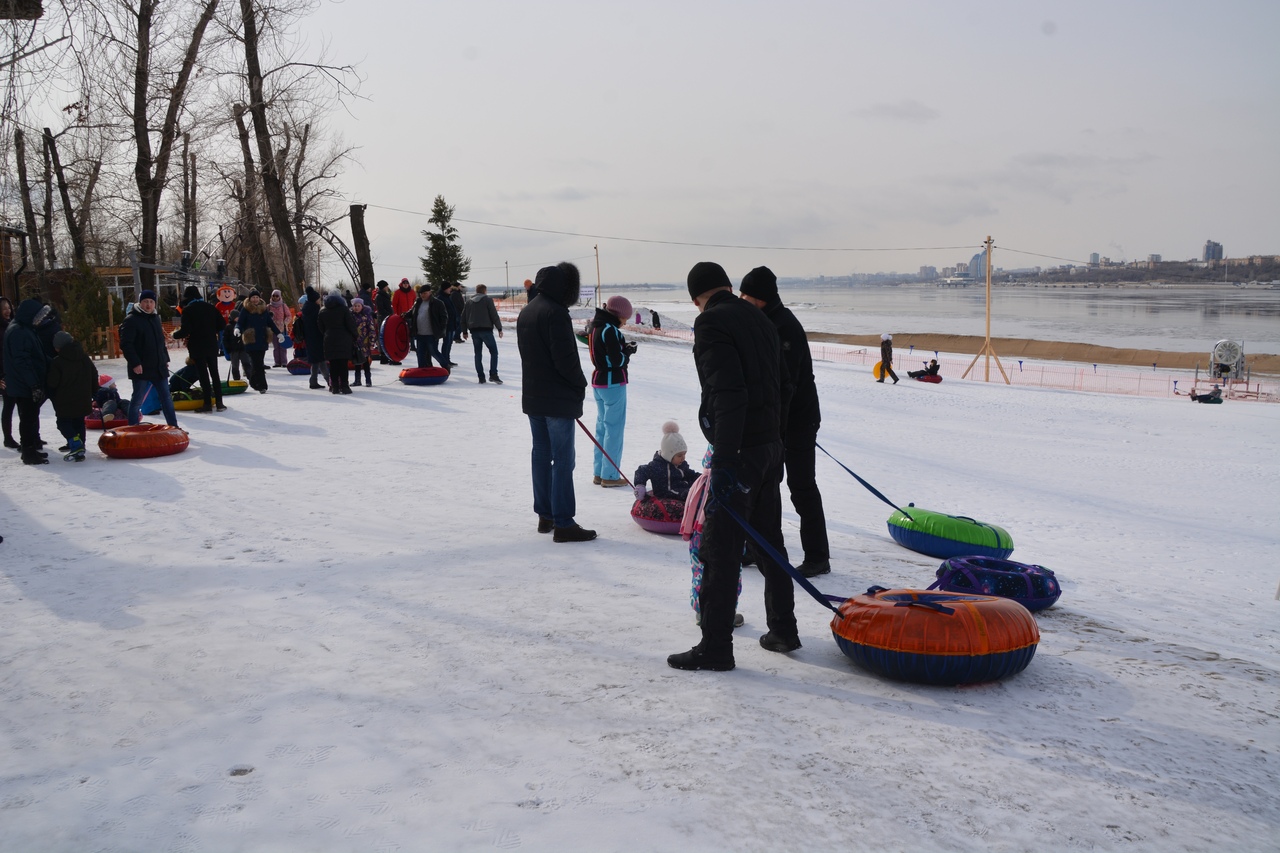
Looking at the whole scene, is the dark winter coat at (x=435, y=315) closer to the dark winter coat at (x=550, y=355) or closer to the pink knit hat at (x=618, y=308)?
the pink knit hat at (x=618, y=308)

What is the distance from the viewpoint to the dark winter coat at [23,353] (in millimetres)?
8734

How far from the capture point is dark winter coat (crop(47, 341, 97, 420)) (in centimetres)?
895

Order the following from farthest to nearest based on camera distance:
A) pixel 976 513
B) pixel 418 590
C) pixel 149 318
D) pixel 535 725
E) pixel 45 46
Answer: pixel 149 318 < pixel 976 513 < pixel 45 46 < pixel 418 590 < pixel 535 725

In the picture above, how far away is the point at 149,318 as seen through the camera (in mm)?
10156

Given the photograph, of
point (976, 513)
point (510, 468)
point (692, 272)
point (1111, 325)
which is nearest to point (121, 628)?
point (692, 272)

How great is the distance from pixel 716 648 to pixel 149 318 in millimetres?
8691

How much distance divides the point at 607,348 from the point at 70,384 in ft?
18.2

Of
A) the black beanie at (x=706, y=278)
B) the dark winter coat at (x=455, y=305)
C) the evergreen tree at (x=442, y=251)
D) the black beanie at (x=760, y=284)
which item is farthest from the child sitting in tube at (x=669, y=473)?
the evergreen tree at (x=442, y=251)

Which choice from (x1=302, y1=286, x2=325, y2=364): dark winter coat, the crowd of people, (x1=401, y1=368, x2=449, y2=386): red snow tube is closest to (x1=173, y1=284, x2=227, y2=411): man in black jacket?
(x1=302, y1=286, x2=325, y2=364): dark winter coat

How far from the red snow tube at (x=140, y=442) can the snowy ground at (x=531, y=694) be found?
Result: 2.54 feet

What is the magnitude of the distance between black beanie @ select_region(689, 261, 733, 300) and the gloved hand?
917 mm

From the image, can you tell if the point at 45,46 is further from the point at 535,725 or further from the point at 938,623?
the point at 938,623

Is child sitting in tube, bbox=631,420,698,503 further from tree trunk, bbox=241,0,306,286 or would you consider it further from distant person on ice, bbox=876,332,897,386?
tree trunk, bbox=241,0,306,286

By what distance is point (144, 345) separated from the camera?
1011 cm
